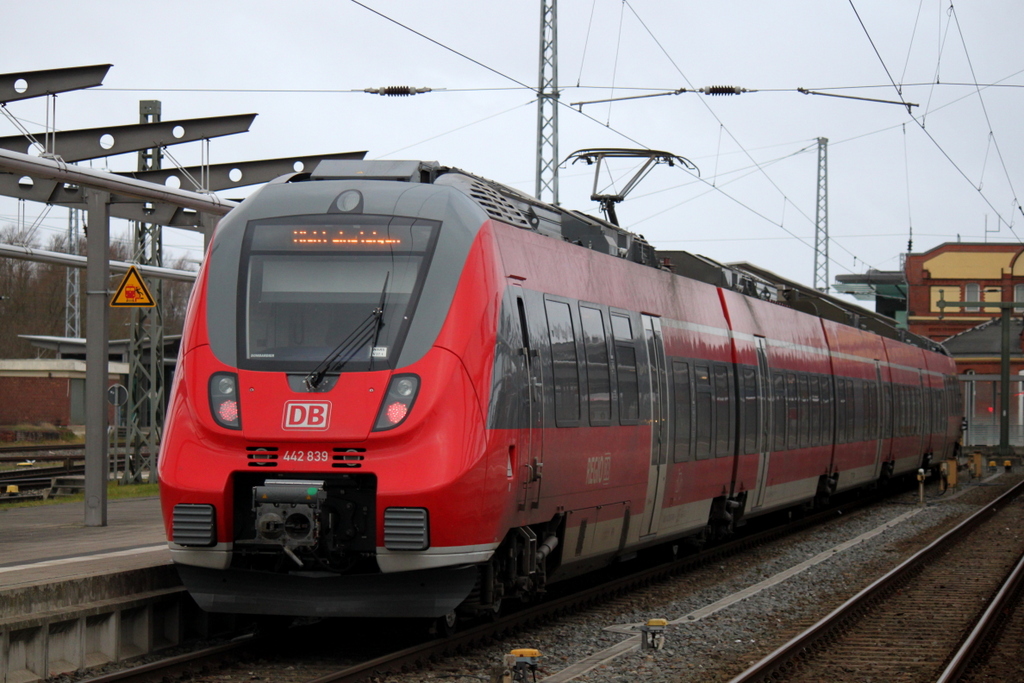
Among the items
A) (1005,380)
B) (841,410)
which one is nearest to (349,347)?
(841,410)

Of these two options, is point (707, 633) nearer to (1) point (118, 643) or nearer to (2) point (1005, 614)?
(2) point (1005, 614)

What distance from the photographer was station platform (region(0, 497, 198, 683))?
834 centimetres

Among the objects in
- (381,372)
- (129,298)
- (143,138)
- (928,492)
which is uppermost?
(143,138)

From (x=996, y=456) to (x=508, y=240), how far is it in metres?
40.8

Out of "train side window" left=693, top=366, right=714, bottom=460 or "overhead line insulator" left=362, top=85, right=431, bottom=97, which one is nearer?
"train side window" left=693, top=366, right=714, bottom=460

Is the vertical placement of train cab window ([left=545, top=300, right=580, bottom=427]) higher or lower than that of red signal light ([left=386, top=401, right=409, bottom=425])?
higher

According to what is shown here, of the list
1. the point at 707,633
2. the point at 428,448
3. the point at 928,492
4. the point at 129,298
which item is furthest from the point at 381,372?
the point at 928,492

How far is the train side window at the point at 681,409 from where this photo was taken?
13836 millimetres

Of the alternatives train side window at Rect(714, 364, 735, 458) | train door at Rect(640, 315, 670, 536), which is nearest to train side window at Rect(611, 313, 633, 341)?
train door at Rect(640, 315, 670, 536)

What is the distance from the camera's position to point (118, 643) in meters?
9.16

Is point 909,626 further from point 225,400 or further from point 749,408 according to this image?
point 225,400

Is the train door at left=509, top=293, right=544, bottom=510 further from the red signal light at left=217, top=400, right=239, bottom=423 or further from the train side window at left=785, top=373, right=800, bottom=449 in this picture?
the train side window at left=785, top=373, right=800, bottom=449

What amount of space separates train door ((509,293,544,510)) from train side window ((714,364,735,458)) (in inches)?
233

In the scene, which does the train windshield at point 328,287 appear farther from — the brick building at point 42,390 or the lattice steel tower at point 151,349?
the brick building at point 42,390
